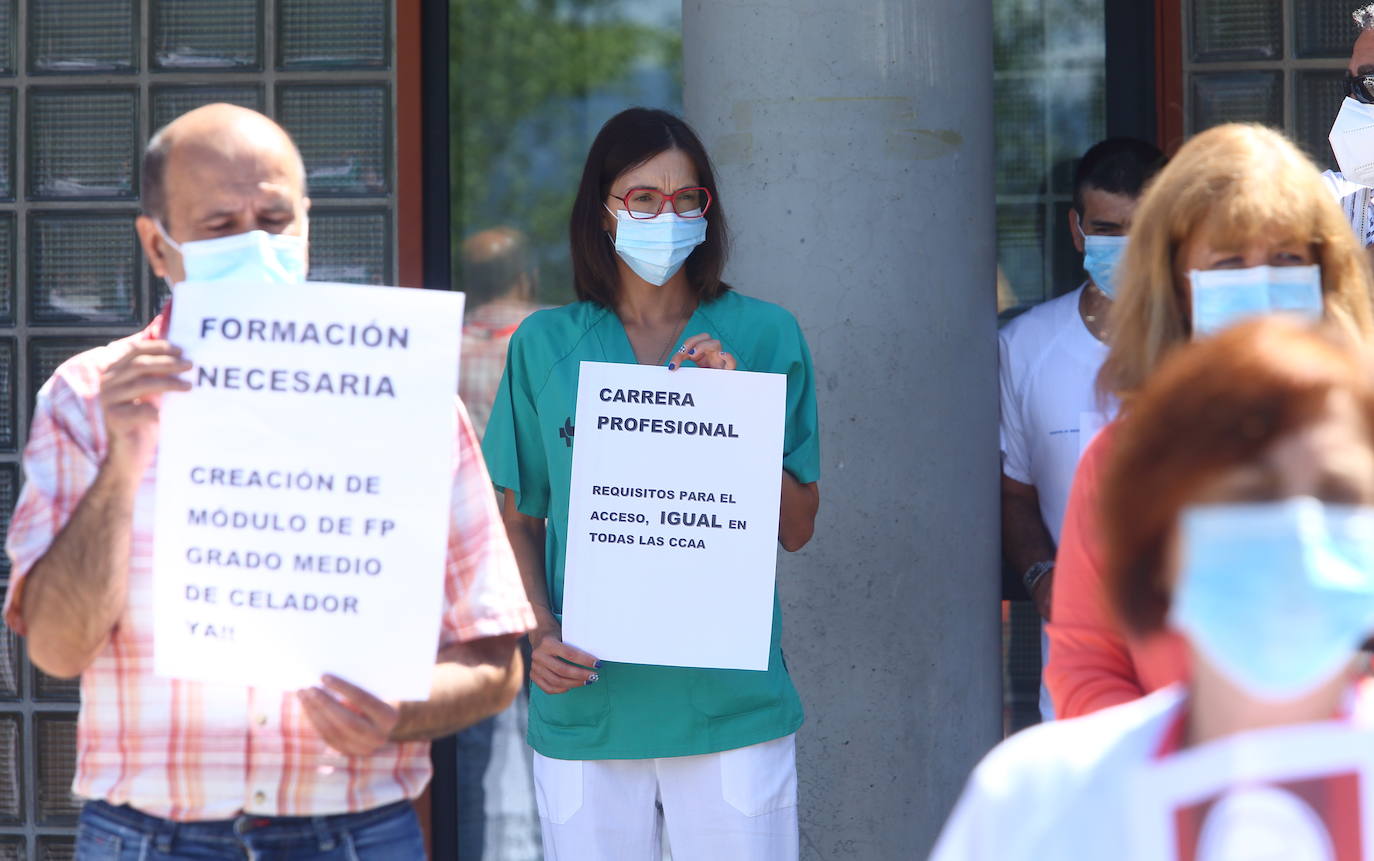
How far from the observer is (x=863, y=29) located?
418 cm

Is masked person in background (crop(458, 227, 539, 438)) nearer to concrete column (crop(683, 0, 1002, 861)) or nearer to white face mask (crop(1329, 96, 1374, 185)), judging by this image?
concrete column (crop(683, 0, 1002, 861))

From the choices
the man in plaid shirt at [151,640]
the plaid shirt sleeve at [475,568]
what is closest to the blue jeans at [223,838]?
the man in plaid shirt at [151,640]

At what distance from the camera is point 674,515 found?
3.17 meters

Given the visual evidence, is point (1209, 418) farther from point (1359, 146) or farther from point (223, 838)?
point (1359, 146)

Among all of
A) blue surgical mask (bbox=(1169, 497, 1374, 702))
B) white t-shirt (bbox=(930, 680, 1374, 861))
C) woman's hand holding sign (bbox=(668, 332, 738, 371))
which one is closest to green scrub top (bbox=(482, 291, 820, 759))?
woman's hand holding sign (bbox=(668, 332, 738, 371))

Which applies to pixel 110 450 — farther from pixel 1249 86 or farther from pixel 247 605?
pixel 1249 86

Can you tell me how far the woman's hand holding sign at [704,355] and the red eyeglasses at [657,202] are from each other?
295mm

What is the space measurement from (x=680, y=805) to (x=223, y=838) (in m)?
1.21

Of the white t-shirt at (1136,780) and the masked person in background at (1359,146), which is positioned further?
the masked person in background at (1359,146)

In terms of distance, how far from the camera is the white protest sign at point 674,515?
3.13 metres

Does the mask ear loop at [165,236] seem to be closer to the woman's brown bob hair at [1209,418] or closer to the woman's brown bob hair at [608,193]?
the woman's brown bob hair at [608,193]

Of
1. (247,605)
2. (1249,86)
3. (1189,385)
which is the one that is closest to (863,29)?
(1249,86)

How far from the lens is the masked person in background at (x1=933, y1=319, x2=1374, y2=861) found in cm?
137

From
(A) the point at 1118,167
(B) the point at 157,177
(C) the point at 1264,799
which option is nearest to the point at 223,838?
(B) the point at 157,177
